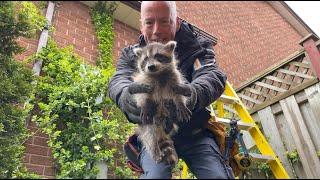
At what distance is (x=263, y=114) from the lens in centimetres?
625

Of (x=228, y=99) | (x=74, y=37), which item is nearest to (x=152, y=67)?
(x=228, y=99)

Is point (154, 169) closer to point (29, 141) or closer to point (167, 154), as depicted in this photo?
point (167, 154)

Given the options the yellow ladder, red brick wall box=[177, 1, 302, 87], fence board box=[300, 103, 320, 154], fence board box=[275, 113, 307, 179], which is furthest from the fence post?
red brick wall box=[177, 1, 302, 87]

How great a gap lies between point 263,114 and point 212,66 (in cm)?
392

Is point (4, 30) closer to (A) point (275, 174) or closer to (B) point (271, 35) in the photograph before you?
(A) point (275, 174)

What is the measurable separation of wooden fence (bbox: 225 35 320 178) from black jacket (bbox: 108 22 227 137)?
3051mm

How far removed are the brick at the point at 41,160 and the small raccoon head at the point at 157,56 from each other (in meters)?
3.13

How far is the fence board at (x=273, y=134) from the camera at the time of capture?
18.3 ft

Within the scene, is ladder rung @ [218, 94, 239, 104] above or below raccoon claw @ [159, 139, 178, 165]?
above

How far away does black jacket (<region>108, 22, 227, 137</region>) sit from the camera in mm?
2312

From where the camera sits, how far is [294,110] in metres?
5.64

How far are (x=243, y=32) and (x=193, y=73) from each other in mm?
11374

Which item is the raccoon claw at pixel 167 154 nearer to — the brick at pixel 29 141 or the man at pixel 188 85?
the man at pixel 188 85

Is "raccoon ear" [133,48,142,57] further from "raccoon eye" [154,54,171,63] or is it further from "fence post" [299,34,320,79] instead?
"fence post" [299,34,320,79]
